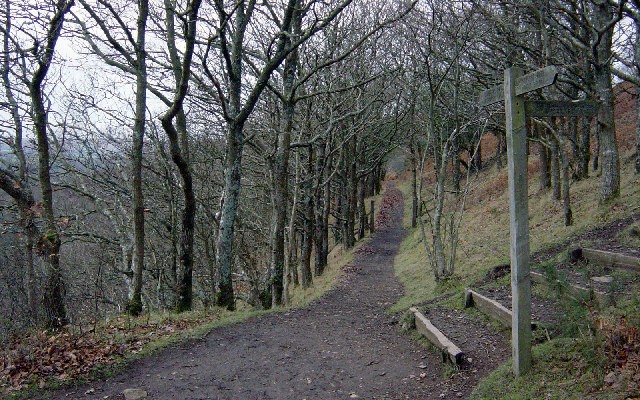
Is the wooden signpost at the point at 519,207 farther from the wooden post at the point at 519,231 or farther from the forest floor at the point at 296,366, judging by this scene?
the forest floor at the point at 296,366

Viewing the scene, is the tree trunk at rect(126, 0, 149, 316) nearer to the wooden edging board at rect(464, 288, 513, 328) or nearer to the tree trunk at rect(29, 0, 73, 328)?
the tree trunk at rect(29, 0, 73, 328)

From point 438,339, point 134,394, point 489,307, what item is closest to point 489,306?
point 489,307

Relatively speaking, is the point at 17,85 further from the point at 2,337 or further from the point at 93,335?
the point at 93,335

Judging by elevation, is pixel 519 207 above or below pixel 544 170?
below

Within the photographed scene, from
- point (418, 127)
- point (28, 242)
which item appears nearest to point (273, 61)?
point (28, 242)

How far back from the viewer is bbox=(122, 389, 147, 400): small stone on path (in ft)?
17.6

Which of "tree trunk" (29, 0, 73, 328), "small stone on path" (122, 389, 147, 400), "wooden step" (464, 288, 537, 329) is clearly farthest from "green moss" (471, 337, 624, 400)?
"tree trunk" (29, 0, 73, 328)

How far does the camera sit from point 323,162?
17.1 m

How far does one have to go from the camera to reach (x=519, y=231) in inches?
182

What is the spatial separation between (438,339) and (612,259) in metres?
3.22

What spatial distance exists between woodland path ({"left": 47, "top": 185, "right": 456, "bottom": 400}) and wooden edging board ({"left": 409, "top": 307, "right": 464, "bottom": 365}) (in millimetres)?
204

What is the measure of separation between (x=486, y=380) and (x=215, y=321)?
214 inches

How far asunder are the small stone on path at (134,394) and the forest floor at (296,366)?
0.28 feet

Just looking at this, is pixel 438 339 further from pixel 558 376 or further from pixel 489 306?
pixel 558 376
